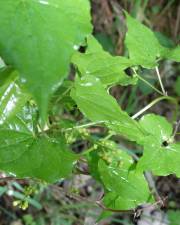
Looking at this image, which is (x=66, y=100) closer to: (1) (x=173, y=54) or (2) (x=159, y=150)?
(2) (x=159, y=150)

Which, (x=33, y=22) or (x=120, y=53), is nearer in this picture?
(x=33, y=22)

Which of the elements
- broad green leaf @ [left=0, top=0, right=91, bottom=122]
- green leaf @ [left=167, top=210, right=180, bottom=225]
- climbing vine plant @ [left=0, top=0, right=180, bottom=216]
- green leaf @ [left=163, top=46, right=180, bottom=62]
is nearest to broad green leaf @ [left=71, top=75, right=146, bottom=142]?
climbing vine plant @ [left=0, top=0, right=180, bottom=216]

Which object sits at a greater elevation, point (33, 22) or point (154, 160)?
point (33, 22)

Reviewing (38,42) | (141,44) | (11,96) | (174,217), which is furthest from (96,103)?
(174,217)

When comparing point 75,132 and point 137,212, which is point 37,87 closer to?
point 75,132

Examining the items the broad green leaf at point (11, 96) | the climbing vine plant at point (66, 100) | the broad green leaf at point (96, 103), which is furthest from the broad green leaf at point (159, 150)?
the broad green leaf at point (11, 96)

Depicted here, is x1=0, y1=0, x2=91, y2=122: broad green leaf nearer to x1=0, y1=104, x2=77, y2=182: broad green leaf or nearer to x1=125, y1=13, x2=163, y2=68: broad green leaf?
x1=0, y1=104, x2=77, y2=182: broad green leaf

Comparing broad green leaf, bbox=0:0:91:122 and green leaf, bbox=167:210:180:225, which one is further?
green leaf, bbox=167:210:180:225

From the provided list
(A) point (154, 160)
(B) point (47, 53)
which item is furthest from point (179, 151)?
(B) point (47, 53)

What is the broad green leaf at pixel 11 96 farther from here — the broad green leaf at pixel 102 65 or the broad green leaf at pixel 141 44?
the broad green leaf at pixel 141 44
